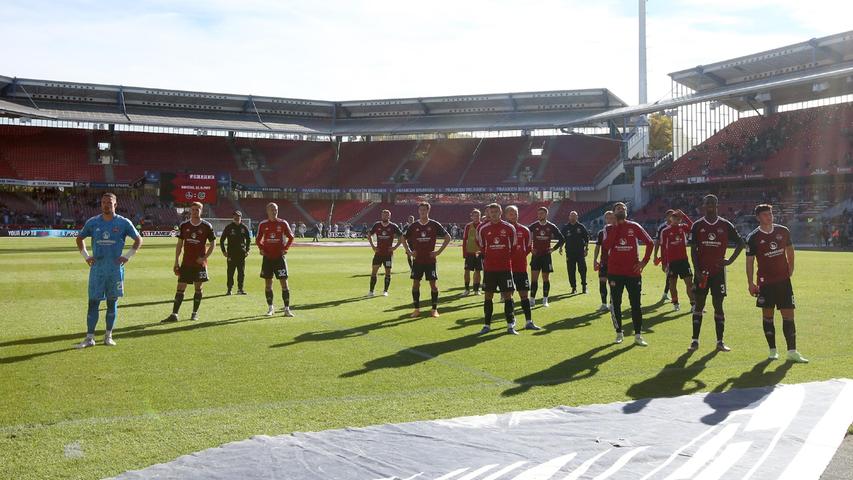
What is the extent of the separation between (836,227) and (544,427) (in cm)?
4532

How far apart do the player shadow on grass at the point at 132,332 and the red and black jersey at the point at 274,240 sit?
124 centimetres

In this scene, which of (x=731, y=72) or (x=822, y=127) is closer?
(x=822, y=127)

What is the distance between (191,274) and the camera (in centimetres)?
1322

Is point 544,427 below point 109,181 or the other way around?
below

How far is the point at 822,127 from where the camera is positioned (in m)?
53.2

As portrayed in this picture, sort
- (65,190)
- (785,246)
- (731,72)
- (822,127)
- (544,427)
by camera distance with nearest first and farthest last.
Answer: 1. (544,427)
2. (785,246)
3. (822,127)
4. (731,72)
5. (65,190)

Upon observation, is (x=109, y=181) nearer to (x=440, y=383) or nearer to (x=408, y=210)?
(x=408, y=210)

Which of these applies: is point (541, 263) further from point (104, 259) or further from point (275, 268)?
point (104, 259)

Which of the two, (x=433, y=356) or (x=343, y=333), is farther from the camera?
(x=343, y=333)

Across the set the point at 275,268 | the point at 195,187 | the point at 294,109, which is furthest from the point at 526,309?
the point at 294,109

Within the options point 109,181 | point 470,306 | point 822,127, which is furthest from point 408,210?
point 470,306

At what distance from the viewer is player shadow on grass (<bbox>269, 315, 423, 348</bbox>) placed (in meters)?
11.2

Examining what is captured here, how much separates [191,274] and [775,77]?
172ft

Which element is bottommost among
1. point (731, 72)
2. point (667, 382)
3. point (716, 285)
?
point (667, 382)
